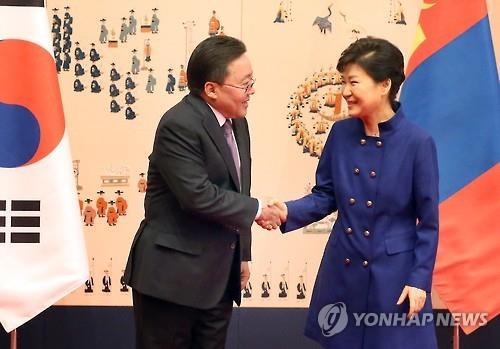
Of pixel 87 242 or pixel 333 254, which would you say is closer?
pixel 333 254

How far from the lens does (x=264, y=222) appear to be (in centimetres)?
259

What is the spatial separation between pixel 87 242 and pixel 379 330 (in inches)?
74.5

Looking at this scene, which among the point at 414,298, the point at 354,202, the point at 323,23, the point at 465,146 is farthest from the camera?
the point at 323,23

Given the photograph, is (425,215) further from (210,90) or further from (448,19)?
(448,19)

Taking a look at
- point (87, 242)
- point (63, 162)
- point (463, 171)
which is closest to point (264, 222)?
point (63, 162)

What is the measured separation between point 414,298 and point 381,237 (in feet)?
0.70

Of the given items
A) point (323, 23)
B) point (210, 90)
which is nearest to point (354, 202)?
point (210, 90)

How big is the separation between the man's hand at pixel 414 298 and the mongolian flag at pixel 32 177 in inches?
50.7

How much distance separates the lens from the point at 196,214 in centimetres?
242

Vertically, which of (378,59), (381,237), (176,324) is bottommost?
(176,324)

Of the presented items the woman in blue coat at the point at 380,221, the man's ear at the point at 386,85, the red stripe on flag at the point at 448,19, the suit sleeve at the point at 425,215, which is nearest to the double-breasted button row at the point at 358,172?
the woman in blue coat at the point at 380,221

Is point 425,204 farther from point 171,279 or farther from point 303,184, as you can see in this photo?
point 303,184

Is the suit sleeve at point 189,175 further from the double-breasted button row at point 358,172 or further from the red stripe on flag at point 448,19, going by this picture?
the red stripe on flag at point 448,19

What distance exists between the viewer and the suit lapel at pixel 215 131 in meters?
2.44
